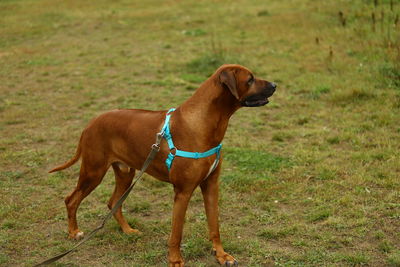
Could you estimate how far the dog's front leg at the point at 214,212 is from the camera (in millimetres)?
4473

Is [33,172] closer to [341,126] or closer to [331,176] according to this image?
[331,176]

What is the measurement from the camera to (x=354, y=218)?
5.12 m

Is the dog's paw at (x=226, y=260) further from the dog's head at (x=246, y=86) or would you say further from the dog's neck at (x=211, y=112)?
the dog's head at (x=246, y=86)

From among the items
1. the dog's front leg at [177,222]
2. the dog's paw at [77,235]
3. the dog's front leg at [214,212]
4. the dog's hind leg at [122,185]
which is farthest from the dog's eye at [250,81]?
the dog's paw at [77,235]

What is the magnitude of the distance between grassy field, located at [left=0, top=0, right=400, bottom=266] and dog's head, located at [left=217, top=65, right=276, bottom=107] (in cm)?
144

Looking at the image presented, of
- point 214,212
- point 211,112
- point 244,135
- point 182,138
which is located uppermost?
point 211,112

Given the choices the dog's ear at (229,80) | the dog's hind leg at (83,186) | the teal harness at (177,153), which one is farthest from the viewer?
the dog's hind leg at (83,186)

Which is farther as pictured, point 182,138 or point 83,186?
point 83,186

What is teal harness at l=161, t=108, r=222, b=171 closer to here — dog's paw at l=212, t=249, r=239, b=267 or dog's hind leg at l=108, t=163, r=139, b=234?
dog's paw at l=212, t=249, r=239, b=267

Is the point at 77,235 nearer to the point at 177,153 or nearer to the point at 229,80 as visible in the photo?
the point at 177,153

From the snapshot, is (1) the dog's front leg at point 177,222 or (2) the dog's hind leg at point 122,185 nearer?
(1) the dog's front leg at point 177,222

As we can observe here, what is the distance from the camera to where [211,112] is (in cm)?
417

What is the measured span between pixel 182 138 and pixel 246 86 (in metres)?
0.68

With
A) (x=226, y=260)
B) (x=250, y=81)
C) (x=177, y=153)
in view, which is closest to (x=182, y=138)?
(x=177, y=153)
